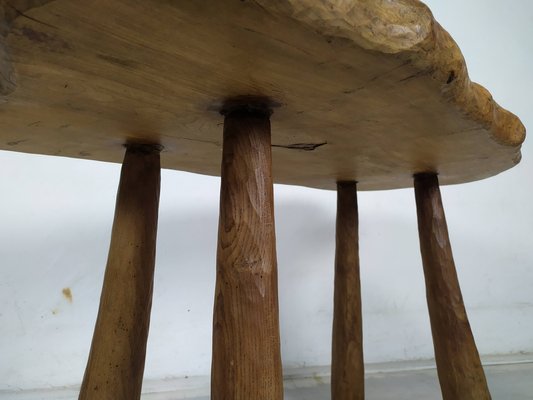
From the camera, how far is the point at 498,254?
1430 millimetres

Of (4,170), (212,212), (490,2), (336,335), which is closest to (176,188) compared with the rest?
(212,212)

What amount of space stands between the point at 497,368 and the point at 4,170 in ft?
5.02

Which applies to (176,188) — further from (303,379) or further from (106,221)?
(303,379)

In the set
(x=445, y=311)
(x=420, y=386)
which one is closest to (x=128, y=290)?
(x=445, y=311)

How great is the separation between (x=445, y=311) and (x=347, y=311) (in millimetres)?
204

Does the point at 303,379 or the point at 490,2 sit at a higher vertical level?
the point at 490,2

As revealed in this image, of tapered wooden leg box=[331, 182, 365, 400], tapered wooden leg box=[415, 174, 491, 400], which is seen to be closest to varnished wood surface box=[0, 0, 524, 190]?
tapered wooden leg box=[415, 174, 491, 400]

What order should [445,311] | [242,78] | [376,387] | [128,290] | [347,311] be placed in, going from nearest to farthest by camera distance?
[242,78] < [128,290] < [445,311] < [347,311] < [376,387]

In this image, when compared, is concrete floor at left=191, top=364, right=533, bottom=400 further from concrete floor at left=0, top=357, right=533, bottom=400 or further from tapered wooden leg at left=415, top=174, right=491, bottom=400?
tapered wooden leg at left=415, top=174, right=491, bottom=400

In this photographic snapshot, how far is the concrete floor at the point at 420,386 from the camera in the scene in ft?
3.36

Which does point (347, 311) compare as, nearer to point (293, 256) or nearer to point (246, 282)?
point (293, 256)

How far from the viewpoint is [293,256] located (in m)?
1.28

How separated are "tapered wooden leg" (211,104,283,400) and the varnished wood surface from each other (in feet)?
0.28

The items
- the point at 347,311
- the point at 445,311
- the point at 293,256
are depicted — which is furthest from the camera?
the point at 293,256
